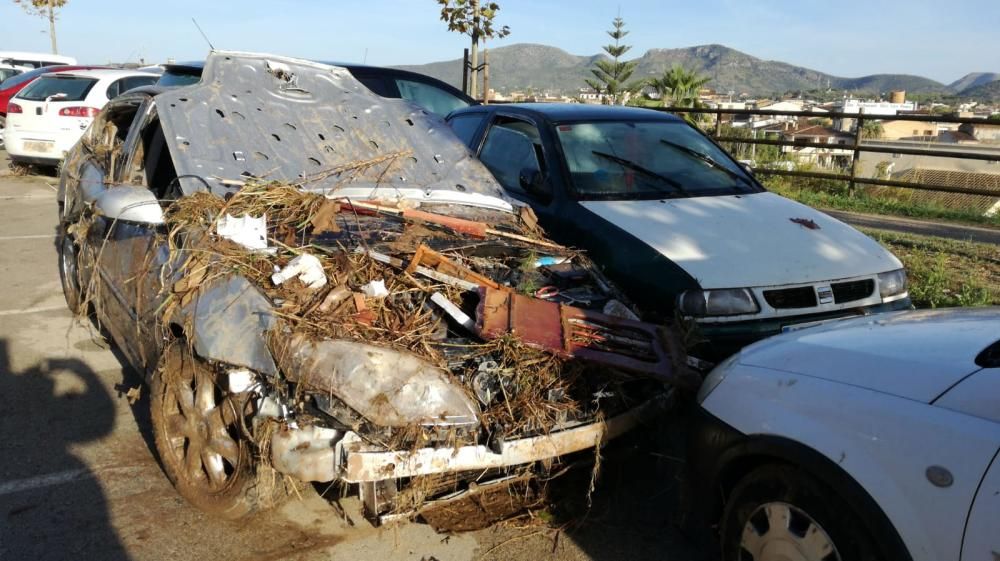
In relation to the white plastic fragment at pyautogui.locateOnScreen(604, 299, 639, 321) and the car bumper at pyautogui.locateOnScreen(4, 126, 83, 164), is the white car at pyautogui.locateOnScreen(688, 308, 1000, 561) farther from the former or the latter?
the car bumper at pyautogui.locateOnScreen(4, 126, 83, 164)

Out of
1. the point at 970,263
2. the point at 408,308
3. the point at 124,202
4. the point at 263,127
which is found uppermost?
the point at 263,127

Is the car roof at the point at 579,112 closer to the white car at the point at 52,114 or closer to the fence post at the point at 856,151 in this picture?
the fence post at the point at 856,151

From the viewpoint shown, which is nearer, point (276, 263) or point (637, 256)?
point (276, 263)

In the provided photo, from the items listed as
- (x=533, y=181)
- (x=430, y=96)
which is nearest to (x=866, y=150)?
(x=430, y=96)

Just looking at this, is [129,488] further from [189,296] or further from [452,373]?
[452,373]

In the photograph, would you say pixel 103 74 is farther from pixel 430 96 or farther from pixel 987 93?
pixel 987 93

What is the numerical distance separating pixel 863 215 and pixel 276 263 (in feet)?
31.9

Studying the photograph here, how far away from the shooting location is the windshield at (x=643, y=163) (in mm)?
5293

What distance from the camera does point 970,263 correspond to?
767cm

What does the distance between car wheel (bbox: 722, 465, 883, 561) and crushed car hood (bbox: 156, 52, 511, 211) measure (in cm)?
277

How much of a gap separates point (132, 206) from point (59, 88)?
11.2 meters

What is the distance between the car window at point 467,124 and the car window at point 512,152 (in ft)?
0.70

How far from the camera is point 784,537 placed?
2.46 meters

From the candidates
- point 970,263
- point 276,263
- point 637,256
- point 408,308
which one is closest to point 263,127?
point 276,263
